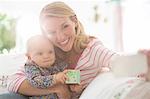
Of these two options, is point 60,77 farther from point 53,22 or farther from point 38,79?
point 53,22

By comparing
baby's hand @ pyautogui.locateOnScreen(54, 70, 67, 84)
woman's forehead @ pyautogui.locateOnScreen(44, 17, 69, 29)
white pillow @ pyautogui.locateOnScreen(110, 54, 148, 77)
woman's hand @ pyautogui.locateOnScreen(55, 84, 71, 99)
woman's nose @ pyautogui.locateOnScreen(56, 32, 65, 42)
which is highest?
woman's forehead @ pyautogui.locateOnScreen(44, 17, 69, 29)

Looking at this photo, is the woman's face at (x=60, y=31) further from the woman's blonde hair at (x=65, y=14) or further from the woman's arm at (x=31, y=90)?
the woman's arm at (x=31, y=90)

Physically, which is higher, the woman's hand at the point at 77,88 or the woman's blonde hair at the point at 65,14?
the woman's blonde hair at the point at 65,14

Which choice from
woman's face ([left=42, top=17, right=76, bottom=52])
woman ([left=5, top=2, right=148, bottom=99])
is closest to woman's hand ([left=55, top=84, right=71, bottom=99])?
woman ([left=5, top=2, right=148, bottom=99])

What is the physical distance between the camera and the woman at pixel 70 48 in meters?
1.28

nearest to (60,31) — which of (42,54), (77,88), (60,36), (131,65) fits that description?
(60,36)

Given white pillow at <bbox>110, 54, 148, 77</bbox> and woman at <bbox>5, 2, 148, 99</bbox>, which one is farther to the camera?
woman at <bbox>5, 2, 148, 99</bbox>

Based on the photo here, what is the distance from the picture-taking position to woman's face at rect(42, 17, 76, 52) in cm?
129

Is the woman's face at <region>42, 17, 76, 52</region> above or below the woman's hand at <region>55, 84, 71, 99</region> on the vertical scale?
above

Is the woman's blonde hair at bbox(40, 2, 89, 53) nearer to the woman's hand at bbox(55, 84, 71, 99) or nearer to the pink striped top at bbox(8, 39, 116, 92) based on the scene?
the pink striped top at bbox(8, 39, 116, 92)

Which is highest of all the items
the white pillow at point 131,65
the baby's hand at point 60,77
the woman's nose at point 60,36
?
the woman's nose at point 60,36

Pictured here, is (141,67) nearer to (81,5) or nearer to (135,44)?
(81,5)

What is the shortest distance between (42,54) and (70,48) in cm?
13

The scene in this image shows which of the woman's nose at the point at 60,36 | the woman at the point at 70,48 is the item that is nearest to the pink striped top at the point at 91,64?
the woman at the point at 70,48
